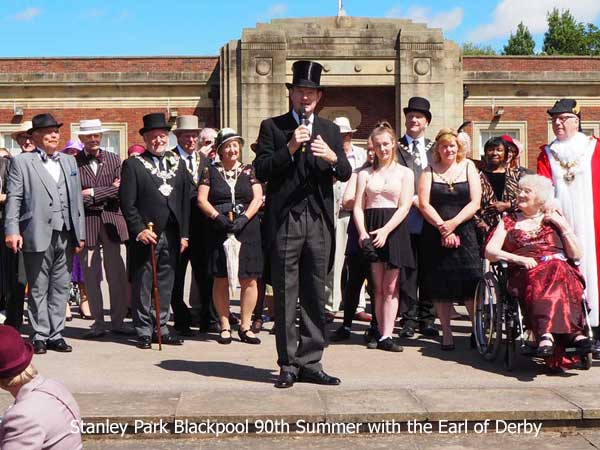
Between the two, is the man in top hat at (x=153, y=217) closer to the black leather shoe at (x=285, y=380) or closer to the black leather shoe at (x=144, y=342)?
the black leather shoe at (x=144, y=342)

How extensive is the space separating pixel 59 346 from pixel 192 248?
174 cm

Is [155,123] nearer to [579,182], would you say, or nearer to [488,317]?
[488,317]

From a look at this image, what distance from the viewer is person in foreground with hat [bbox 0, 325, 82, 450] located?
3.17m

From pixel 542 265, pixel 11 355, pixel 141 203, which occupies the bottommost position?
pixel 11 355

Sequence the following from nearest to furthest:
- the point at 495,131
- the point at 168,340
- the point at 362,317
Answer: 1. the point at 168,340
2. the point at 362,317
3. the point at 495,131

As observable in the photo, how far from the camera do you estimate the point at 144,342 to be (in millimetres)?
8023

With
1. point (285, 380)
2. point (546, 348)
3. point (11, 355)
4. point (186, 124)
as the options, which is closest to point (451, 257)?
point (546, 348)

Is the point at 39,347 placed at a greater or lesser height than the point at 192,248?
lesser

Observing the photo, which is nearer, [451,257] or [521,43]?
[451,257]

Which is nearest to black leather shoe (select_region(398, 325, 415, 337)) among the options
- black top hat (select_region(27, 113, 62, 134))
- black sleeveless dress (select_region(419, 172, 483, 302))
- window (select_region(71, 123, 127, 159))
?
black sleeveless dress (select_region(419, 172, 483, 302))

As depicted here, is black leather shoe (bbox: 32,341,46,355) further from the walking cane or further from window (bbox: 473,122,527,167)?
window (bbox: 473,122,527,167)

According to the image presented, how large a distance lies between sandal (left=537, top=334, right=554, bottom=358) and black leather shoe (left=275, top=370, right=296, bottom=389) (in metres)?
1.71

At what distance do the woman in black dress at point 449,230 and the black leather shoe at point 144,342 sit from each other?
2.37m

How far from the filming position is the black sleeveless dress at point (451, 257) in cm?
795
